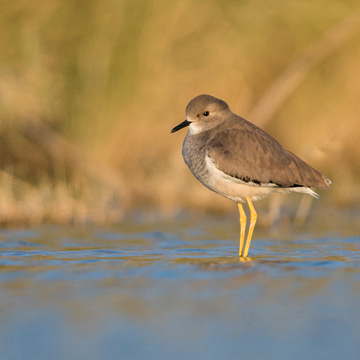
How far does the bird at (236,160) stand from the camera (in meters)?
6.32

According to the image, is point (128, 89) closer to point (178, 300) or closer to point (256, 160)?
point (256, 160)

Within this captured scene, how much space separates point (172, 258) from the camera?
6258 mm

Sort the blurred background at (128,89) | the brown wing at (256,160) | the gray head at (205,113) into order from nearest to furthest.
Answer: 1. the brown wing at (256,160)
2. the gray head at (205,113)
3. the blurred background at (128,89)

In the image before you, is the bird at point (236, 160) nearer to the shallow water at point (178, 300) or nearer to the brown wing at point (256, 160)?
the brown wing at point (256, 160)

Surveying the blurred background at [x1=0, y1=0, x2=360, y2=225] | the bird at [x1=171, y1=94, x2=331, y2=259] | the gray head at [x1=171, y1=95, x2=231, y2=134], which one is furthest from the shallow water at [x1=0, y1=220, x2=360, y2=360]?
the blurred background at [x1=0, y1=0, x2=360, y2=225]

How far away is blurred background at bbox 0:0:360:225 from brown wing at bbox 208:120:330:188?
7.00ft

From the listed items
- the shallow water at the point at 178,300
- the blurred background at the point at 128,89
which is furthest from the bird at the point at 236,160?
the blurred background at the point at 128,89

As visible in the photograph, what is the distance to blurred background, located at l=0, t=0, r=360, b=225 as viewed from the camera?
9625 mm

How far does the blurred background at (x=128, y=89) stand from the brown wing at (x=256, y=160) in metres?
2.14

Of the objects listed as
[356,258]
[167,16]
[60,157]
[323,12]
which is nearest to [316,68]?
[323,12]

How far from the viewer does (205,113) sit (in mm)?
6836

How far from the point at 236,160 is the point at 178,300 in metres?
1.80

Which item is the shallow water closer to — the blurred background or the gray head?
the gray head


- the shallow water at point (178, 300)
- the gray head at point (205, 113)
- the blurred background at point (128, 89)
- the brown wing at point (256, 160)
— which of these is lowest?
the shallow water at point (178, 300)
